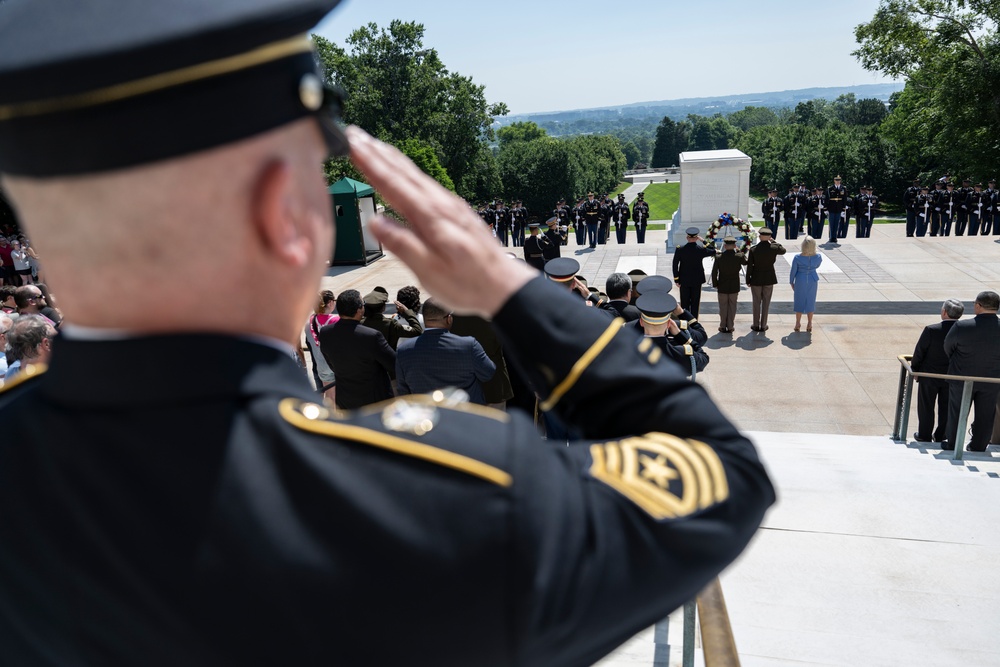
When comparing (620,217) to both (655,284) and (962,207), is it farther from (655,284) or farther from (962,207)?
(655,284)

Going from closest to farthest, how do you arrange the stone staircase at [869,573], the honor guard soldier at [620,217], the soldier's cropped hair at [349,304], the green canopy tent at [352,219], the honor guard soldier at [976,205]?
the stone staircase at [869,573]
the soldier's cropped hair at [349,304]
the green canopy tent at [352,219]
the honor guard soldier at [976,205]
the honor guard soldier at [620,217]

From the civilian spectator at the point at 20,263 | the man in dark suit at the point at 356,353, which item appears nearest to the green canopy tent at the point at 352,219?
the civilian spectator at the point at 20,263

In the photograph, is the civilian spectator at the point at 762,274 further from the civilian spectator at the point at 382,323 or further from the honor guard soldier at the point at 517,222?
the honor guard soldier at the point at 517,222

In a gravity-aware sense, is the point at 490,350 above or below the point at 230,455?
below

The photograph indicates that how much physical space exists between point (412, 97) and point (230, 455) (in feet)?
155

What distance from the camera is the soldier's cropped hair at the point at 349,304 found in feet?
17.1

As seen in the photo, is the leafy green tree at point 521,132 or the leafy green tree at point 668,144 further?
the leafy green tree at point 668,144

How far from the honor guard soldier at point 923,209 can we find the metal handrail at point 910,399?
13.0m

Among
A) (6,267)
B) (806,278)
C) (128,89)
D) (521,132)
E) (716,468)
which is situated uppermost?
A: (521,132)

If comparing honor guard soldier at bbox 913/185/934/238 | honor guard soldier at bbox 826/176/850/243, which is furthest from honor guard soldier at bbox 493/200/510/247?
honor guard soldier at bbox 913/185/934/238

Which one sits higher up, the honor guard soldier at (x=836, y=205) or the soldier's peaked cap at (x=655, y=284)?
the soldier's peaked cap at (x=655, y=284)

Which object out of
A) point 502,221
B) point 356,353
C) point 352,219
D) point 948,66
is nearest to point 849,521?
point 356,353

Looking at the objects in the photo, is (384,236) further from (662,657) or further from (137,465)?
(662,657)

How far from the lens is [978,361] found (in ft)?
19.4
